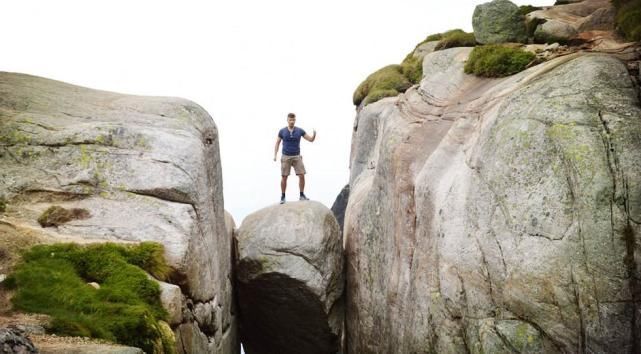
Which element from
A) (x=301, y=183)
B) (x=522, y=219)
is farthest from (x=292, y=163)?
(x=522, y=219)

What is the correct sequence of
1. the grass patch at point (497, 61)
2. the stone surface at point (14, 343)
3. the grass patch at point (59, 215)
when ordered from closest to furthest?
1. the stone surface at point (14, 343)
2. the grass patch at point (59, 215)
3. the grass patch at point (497, 61)

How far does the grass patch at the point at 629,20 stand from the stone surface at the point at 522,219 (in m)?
2.11

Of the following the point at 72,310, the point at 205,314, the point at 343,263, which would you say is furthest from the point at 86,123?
the point at 343,263

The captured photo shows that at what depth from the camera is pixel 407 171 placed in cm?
2258

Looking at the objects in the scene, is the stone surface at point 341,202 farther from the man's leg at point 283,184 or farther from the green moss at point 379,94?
the man's leg at point 283,184

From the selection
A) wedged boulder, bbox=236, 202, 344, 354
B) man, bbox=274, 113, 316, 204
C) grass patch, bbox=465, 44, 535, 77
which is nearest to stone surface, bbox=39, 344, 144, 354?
wedged boulder, bbox=236, 202, 344, 354

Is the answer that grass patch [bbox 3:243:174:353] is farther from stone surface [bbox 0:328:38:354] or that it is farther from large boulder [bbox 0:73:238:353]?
stone surface [bbox 0:328:38:354]

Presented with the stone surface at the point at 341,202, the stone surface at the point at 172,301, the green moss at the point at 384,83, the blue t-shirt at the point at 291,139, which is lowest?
the stone surface at the point at 341,202

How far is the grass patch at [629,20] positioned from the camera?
18906 mm

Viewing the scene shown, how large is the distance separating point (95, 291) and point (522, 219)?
11739 millimetres

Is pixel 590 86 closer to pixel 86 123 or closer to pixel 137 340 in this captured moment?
pixel 137 340

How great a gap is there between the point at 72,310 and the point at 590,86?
50.1ft

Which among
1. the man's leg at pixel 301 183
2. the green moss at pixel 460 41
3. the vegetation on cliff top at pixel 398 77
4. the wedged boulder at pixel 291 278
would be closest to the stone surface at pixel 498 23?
the green moss at pixel 460 41

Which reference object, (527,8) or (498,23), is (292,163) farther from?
(527,8)
